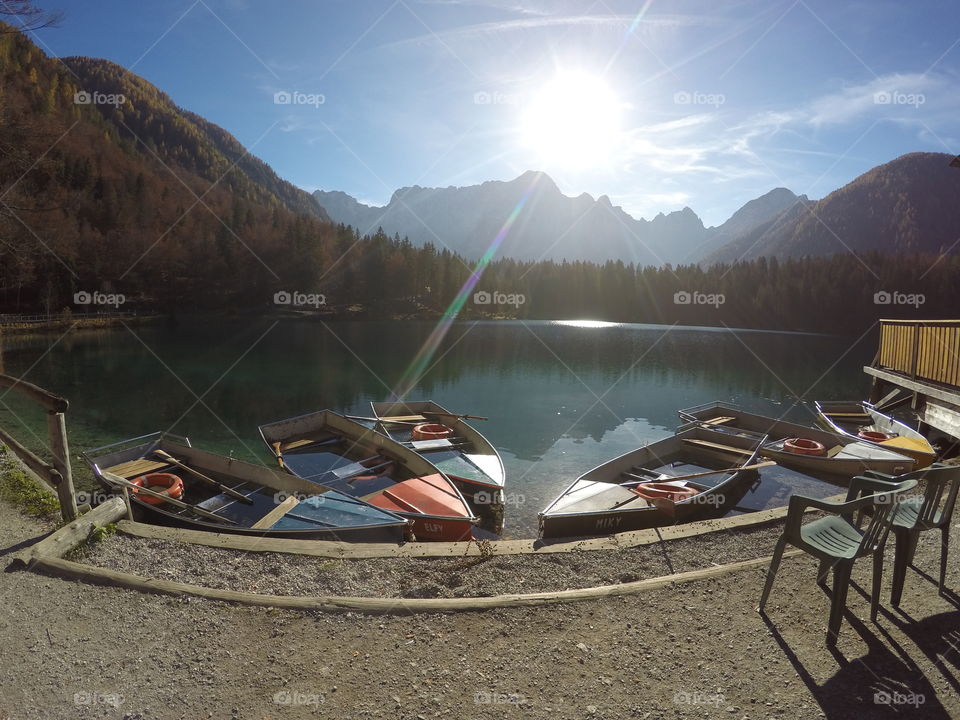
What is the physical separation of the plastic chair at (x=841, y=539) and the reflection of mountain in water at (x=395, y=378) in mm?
18089

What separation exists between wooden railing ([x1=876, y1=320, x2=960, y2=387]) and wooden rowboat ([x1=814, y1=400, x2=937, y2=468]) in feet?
8.23

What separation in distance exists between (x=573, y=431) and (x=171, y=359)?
139 ft

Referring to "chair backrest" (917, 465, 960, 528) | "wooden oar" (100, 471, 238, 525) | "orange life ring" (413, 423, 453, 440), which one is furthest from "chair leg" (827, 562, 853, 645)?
"orange life ring" (413, 423, 453, 440)

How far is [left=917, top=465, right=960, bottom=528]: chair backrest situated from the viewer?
15.7ft

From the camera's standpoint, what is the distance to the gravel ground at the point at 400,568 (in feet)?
20.9

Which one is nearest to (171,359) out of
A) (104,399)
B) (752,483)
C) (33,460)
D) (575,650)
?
(104,399)

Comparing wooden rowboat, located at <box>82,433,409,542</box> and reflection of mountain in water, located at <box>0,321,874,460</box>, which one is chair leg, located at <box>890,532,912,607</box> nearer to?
wooden rowboat, located at <box>82,433,409,542</box>

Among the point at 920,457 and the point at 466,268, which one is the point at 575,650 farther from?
the point at 466,268

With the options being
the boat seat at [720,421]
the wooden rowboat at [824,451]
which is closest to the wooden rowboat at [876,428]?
the wooden rowboat at [824,451]

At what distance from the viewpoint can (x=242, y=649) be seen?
469cm

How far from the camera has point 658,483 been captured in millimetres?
14703

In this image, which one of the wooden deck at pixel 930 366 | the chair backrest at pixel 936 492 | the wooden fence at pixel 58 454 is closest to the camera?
the chair backrest at pixel 936 492

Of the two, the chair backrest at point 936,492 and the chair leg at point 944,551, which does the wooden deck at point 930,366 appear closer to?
the chair leg at point 944,551

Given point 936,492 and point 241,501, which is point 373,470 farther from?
point 936,492
